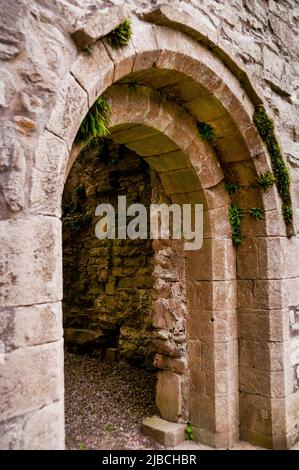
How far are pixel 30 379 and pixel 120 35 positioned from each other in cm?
176

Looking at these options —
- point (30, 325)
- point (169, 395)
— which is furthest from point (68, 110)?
point (169, 395)

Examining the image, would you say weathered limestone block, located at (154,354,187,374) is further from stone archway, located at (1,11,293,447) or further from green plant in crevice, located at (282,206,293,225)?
green plant in crevice, located at (282,206,293,225)

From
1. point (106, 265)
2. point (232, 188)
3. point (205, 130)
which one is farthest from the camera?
point (106, 265)

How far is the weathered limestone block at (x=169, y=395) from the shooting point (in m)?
3.40

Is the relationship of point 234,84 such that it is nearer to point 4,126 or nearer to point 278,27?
point 278,27

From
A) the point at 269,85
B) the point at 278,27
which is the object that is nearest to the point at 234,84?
the point at 269,85

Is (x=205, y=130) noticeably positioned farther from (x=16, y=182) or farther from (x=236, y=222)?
(x=16, y=182)

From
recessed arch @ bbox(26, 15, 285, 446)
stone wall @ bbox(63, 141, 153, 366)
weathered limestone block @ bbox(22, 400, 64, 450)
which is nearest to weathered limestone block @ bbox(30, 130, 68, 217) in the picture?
weathered limestone block @ bbox(22, 400, 64, 450)

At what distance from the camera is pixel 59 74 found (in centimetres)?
178

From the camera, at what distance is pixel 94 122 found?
2.39 m

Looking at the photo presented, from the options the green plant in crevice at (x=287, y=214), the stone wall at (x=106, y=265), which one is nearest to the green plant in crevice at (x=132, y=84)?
the green plant in crevice at (x=287, y=214)

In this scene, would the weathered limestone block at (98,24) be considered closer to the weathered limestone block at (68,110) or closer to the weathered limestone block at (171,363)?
the weathered limestone block at (68,110)

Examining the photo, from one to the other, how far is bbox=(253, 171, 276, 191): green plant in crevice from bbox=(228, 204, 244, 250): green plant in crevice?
0.29m

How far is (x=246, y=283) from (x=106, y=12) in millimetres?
2322
